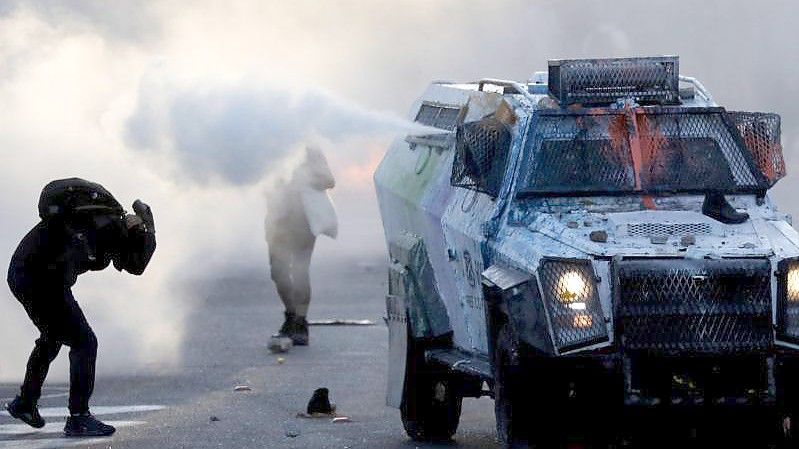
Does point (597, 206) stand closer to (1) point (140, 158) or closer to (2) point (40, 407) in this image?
(2) point (40, 407)

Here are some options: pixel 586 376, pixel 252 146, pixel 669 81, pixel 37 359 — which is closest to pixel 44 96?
pixel 252 146

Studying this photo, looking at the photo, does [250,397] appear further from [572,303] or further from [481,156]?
[572,303]

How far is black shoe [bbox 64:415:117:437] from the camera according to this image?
13.9m

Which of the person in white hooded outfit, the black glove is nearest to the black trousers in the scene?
the black glove

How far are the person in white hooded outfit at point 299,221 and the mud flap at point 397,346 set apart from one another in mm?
6533

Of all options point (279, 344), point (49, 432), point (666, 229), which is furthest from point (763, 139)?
point (279, 344)

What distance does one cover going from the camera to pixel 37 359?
14.3 m

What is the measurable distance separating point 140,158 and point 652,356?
11245 millimetres

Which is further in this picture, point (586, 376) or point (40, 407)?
point (40, 407)

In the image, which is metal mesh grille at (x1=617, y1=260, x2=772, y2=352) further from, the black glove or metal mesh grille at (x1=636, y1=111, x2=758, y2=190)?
the black glove

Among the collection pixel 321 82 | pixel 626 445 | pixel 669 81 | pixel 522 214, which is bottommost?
pixel 626 445

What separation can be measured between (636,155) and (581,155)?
0.30 m

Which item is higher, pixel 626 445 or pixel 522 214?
pixel 522 214

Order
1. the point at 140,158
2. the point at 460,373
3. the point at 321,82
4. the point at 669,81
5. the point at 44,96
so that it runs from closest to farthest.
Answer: the point at 669,81, the point at 460,373, the point at 140,158, the point at 44,96, the point at 321,82
